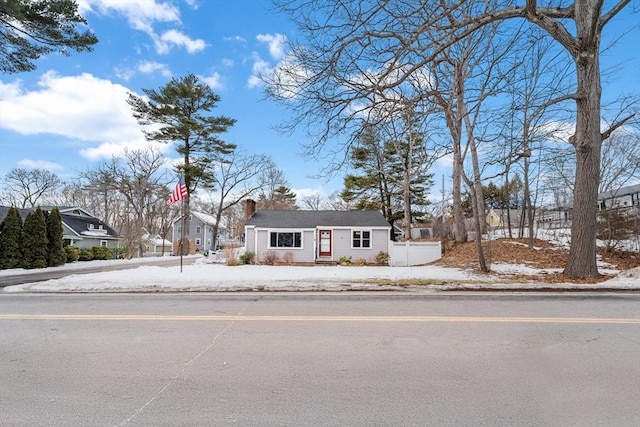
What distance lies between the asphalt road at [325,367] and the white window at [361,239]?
17.5 metres

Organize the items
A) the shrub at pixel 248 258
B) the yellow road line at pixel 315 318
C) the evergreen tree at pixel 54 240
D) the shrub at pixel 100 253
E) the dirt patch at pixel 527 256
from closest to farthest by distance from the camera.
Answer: the yellow road line at pixel 315 318 < the dirt patch at pixel 527 256 < the evergreen tree at pixel 54 240 < the shrub at pixel 248 258 < the shrub at pixel 100 253

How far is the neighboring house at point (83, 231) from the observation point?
3248 centimetres

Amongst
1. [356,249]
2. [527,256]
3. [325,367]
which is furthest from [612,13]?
[356,249]

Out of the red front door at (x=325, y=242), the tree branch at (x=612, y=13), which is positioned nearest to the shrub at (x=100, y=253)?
the red front door at (x=325, y=242)

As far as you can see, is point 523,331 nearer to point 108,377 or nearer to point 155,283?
point 108,377

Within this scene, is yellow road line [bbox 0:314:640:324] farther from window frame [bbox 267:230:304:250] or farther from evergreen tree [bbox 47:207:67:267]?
evergreen tree [bbox 47:207:67:267]

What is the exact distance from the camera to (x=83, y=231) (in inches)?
1341

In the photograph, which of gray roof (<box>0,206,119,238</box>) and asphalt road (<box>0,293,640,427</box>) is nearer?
asphalt road (<box>0,293,640,427</box>)

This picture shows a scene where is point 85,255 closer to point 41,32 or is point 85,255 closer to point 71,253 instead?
point 71,253

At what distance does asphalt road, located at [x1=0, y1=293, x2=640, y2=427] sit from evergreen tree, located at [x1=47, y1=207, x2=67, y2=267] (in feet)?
60.4

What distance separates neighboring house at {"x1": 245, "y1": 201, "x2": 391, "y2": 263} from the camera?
939 inches

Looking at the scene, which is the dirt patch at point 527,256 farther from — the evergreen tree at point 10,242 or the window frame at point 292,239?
the evergreen tree at point 10,242

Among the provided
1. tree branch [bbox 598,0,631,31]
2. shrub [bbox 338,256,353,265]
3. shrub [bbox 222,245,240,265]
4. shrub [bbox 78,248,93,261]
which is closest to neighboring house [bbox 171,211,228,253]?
shrub [bbox 78,248,93,261]

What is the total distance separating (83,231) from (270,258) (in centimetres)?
2233
